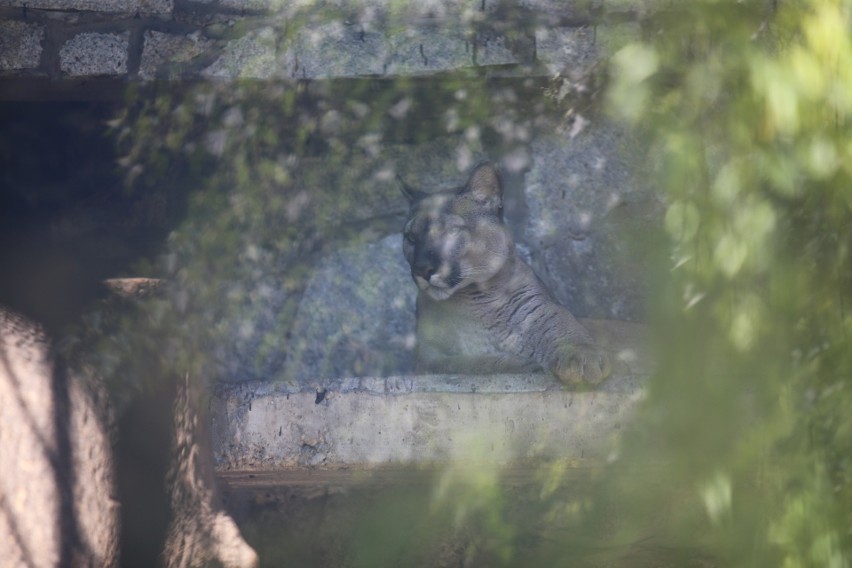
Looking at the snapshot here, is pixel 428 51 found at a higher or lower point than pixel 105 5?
lower

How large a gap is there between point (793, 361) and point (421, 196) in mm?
1547

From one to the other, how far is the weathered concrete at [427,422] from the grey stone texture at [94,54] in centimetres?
134

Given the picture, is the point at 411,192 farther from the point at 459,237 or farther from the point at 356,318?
the point at 356,318

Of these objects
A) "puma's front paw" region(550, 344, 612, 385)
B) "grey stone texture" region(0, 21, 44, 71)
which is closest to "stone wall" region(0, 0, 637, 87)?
"grey stone texture" region(0, 21, 44, 71)

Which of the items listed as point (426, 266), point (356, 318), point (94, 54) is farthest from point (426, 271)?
point (94, 54)

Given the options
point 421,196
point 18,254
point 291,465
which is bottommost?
point 291,465

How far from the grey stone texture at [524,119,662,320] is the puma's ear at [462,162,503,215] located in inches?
20.6

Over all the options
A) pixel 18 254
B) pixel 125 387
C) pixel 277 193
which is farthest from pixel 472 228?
pixel 18 254

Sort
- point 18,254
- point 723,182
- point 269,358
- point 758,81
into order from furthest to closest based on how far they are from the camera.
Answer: point 269,358
point 18,254
point 723,182
point 758,81

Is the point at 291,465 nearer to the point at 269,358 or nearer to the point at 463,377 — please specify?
the point at 463,377

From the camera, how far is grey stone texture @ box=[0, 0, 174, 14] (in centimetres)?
298

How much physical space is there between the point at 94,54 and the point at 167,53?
248 mm

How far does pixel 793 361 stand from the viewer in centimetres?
196

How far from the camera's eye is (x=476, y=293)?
123 inches
